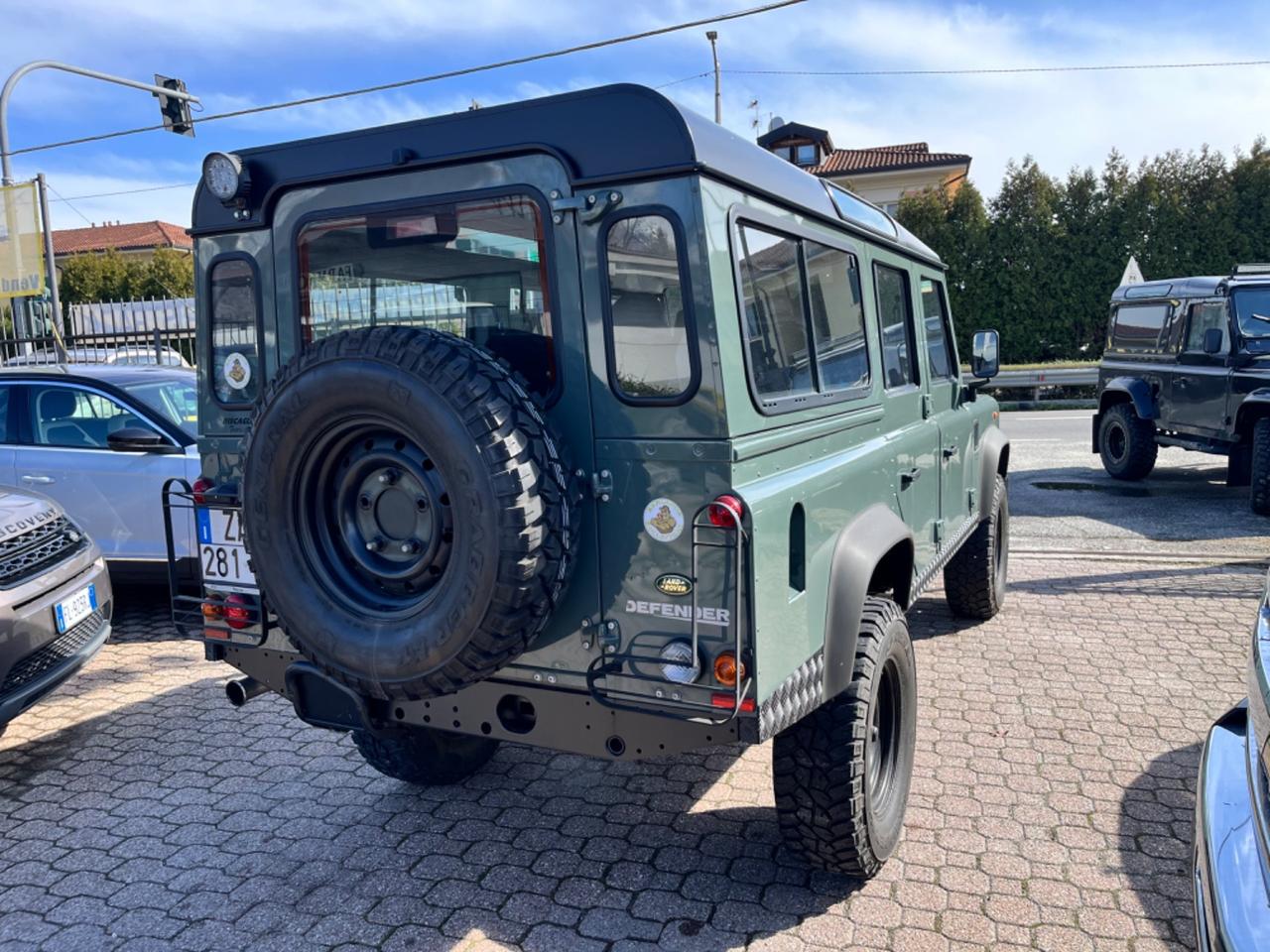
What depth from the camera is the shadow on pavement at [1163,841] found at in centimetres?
290

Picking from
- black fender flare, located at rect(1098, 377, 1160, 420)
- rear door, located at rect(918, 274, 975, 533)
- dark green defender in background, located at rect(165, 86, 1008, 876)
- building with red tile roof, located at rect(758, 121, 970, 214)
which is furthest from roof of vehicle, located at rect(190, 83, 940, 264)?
building with red tile roof, located at rect(758, 121, 970, 214)

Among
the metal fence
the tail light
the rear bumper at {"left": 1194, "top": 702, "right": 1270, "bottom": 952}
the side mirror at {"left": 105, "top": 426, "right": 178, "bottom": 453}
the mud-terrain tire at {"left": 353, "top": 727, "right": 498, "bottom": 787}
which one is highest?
the metal fence

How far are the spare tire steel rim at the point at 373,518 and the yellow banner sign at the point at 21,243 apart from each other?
33.8 ft

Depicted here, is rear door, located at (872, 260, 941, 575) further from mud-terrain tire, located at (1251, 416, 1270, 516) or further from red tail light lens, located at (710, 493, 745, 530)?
mud-terrain tire, located at (1251, 416, 1270, 516)

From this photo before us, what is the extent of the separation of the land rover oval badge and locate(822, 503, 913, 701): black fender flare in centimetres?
58

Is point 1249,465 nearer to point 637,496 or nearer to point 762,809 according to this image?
point 762,809

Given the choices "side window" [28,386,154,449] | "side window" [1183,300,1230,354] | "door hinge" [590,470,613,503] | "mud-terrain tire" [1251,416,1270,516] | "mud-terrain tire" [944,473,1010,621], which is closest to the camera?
"door hinge" [590,470,613,503]

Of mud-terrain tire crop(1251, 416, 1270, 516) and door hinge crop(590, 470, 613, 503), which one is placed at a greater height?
door hinge crop(590, 470, 613, 503)

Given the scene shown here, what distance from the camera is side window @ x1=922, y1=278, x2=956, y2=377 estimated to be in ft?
16.0

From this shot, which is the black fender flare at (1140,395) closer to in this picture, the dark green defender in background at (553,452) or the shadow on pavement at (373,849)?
the shadow on pavement at (373,849)

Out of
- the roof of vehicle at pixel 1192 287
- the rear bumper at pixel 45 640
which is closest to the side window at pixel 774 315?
the rear bumper at pixel 45 640

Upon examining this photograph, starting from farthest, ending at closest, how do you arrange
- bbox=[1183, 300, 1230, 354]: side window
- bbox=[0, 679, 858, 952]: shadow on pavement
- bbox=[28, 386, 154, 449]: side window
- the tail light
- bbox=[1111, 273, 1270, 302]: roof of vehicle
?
bbox=[1111, 273, 1270, 302]: roof of vehicle, bbox=[1183, 300, 1230, 354]: side window, bbox=[28, 386, 154, 449]: side window, the tail light, bbox=[0, 679, 858, 952]: shadow on pavement

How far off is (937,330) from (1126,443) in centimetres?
690

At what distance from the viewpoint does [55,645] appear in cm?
430
